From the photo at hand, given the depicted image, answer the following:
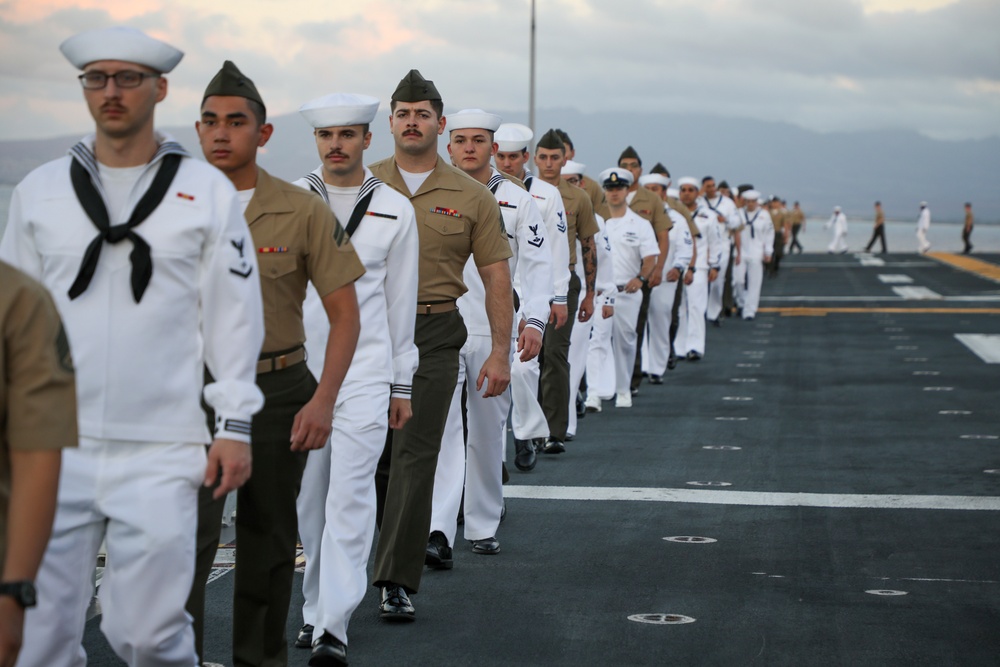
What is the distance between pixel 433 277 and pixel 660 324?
10.1 meters

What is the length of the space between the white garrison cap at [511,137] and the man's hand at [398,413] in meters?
4.73

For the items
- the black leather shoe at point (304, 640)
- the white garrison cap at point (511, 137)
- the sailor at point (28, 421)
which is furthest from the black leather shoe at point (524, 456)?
the sailor at point (28, 421)

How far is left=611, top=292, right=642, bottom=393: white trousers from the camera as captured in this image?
14.6 metres

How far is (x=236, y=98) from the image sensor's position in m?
5.06

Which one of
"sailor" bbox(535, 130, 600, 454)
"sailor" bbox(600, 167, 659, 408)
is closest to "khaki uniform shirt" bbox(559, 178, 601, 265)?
"sailor" bbox(535, 130, 600, 454)

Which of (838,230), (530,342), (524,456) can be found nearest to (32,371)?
(530,342)

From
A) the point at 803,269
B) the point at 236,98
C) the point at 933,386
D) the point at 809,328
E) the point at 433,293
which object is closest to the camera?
→ the point at 236,98

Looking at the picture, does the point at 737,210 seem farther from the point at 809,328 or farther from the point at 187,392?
the point at 187,392

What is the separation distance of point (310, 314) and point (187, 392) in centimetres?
207

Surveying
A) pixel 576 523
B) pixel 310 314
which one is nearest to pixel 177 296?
pixel 310 314

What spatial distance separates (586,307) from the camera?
11.9 meters

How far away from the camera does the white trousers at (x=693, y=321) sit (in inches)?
761

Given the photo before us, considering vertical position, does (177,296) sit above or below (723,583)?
above

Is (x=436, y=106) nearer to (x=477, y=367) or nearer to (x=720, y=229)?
(x=477, y=367)
